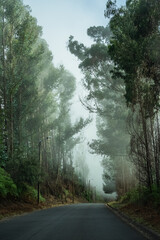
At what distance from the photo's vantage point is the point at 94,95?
90.3ft

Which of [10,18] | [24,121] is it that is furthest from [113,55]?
[24,121]

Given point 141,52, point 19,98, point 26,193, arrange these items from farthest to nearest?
point 19,98 < point 26,193 < point 141,52

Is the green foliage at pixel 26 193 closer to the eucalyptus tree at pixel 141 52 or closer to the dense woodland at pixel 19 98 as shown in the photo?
the dense woodland at pixel 19 98

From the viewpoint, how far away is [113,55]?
16266 millimetres

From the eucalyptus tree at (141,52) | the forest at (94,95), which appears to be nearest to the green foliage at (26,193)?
the forest at (94,95)

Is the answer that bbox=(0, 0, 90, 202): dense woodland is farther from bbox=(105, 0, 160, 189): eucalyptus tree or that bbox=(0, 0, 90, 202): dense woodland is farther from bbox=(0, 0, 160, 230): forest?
bbox=(105, 0, 160, 189): eucalyptus tree

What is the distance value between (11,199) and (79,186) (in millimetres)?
39951

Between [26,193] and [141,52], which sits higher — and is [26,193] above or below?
below

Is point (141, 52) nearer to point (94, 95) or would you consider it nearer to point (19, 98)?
point (94, 95)

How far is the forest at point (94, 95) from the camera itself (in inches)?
585

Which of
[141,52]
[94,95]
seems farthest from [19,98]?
[141,52]

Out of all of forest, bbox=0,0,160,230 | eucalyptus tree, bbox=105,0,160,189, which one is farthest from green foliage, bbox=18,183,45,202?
eucalyptus tree, bbox=105,0,160,189

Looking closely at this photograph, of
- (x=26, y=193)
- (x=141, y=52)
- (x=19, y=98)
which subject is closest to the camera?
(x=141, y=52)

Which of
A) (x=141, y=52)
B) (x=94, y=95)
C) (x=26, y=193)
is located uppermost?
(x=94, y=95)
